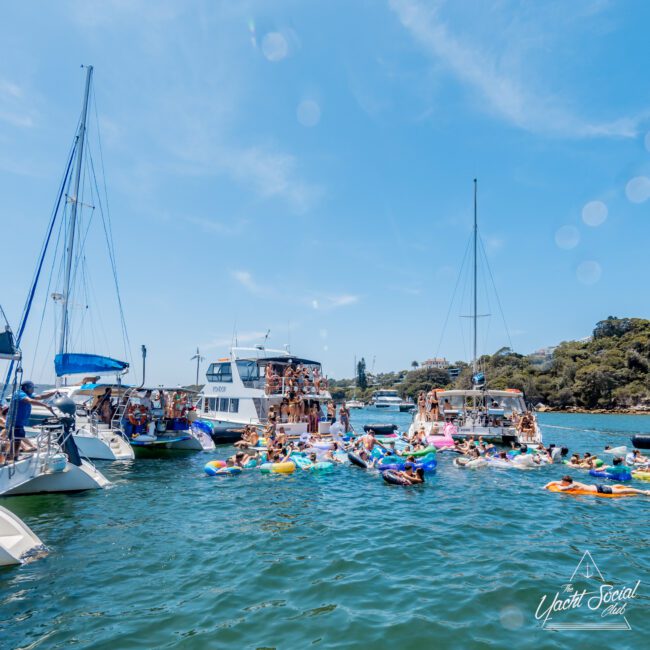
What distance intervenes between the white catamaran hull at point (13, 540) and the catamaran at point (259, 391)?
20.4 metres

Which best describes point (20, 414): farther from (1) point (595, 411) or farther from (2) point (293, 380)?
(1) point (595, 411)

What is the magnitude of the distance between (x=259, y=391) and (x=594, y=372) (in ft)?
261

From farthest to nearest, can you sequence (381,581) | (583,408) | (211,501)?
(583,408) → (211,501) → (381,581)

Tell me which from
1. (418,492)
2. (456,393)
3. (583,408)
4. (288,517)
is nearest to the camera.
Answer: (288,517)

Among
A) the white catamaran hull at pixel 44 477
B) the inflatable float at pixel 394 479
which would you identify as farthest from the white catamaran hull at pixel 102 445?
the inflatable float at pixel 394 479

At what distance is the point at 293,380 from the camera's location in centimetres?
3197

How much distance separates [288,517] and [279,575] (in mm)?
4314

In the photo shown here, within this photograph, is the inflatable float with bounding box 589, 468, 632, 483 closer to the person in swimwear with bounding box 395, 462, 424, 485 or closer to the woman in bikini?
the person in swimwear with bounding box 395, 462, 424, 485

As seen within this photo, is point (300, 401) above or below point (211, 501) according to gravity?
above

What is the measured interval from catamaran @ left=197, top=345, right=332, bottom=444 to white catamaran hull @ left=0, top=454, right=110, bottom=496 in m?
15.1

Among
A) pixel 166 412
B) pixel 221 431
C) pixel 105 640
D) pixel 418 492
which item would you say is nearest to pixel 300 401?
pixel 221 431

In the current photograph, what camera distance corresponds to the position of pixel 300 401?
30.8 metres

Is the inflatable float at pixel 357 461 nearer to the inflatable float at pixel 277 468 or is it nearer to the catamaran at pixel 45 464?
the inflatable float at pixel 277 468

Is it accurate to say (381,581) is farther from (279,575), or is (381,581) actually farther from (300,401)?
(300,401)
